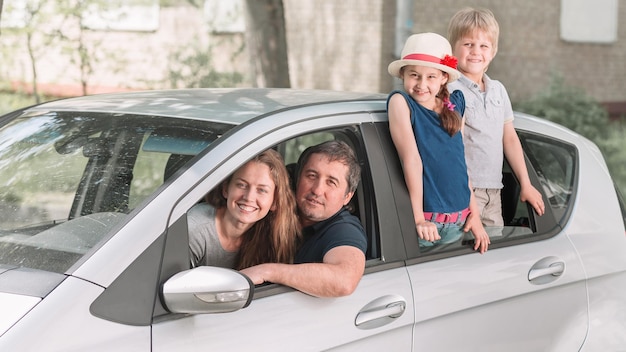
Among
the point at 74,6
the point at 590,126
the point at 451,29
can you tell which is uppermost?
the point at 451,29

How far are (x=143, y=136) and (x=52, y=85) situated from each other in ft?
41.1

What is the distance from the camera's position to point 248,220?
3406 millimetres

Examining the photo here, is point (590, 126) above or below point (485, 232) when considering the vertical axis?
below

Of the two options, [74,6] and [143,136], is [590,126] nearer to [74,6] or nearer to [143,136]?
[74,6]

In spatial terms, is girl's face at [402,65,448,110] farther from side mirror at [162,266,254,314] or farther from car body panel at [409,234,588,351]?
side mirror at [162,266,254,314]

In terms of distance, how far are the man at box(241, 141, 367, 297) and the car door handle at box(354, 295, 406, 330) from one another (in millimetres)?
136

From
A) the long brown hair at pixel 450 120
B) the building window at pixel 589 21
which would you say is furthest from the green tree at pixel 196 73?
the long brown hair at pixel 450 120

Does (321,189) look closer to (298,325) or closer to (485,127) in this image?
(298,325)

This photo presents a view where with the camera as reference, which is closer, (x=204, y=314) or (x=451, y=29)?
(x=204, y=314)

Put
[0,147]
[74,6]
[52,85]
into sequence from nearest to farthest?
1. [0,147]
2. [74,6]
3. [52,85]

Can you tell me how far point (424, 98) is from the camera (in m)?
3.96

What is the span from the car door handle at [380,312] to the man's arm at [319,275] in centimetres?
13

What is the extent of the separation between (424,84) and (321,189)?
0.67 meters

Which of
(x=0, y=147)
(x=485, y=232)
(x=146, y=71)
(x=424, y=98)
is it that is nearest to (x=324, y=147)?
(x=424, y=98)
